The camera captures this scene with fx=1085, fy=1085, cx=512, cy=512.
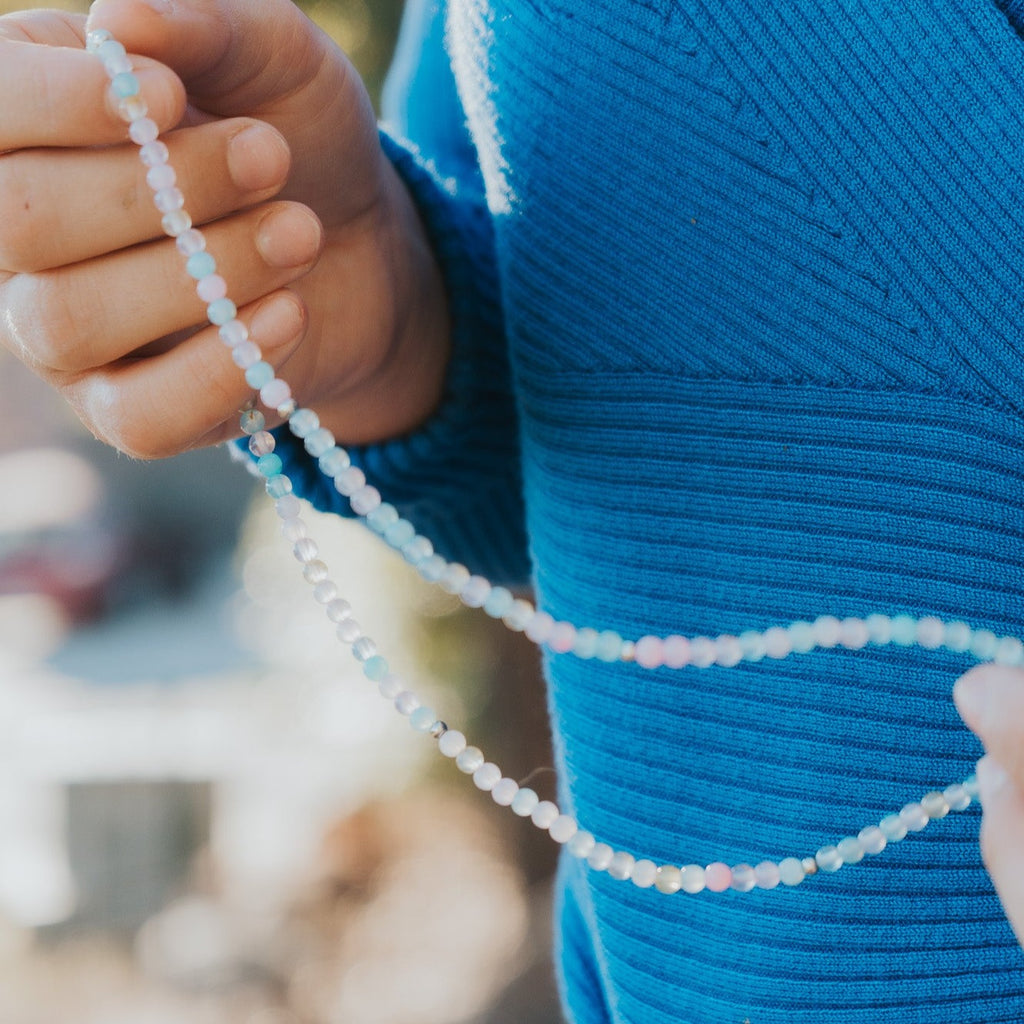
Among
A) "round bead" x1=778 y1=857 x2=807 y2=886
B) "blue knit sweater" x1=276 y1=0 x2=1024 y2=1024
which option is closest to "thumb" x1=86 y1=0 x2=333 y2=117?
"blue knit sweater" x1=276 y1=0 x2=1024 y2=1024

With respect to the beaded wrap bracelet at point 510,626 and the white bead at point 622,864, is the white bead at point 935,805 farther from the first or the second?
the white bead at point 622,864

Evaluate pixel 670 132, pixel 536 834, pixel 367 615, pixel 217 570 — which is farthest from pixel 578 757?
pixel 217 570

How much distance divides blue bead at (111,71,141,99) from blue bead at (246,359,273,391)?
84 millimetres

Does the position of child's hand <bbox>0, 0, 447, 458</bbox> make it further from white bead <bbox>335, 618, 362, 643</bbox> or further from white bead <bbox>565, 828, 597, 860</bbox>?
white bead <bbox>565, 828, 597, 860</bbox>

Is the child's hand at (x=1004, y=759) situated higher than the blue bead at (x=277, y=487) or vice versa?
the child's hand at (x=1004, y=759)

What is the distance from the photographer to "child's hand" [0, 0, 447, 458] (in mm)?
311

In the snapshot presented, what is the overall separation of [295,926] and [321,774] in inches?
9.0

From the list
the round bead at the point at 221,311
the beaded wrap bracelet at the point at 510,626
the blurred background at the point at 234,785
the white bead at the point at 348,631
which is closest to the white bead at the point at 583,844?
the beaded wrap bracelet at the point at 510,626

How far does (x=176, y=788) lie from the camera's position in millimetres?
1729

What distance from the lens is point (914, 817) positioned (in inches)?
13.9

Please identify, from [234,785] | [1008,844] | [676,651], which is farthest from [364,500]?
[234,785]

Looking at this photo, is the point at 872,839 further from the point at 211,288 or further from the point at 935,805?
the point at 211,288

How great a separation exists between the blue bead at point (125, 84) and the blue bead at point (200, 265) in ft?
0.16

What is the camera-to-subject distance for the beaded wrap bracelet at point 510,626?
325 mm
